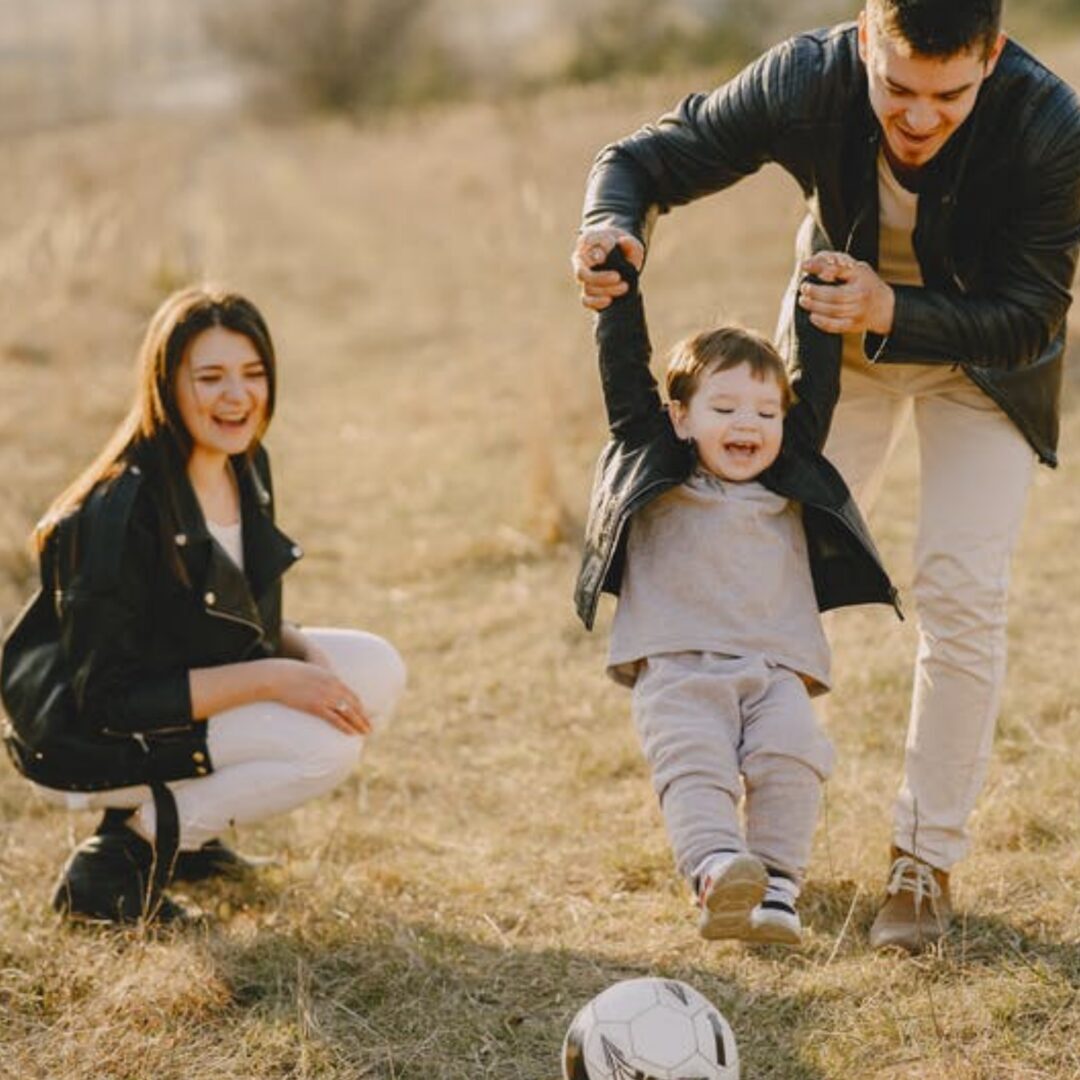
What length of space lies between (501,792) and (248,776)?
115 centimetres

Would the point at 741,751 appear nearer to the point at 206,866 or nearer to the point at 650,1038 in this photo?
the point at 650,1038

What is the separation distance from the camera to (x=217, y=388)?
3953mm

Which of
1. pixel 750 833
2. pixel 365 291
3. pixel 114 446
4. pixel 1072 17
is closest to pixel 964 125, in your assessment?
pixel 750 833

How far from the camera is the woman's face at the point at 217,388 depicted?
396 cm

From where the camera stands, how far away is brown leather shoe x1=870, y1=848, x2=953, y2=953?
3.63 m

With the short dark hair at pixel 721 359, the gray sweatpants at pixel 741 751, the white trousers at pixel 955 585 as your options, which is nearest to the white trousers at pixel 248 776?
the gray sweatpants at pixel 741 751

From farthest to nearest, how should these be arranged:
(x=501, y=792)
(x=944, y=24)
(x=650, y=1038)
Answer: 1. (x=501, y=792)
2. (x=944, y=24)
3. (x=650, y=1038)

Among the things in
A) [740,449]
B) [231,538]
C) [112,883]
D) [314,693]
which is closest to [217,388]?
[231,538]

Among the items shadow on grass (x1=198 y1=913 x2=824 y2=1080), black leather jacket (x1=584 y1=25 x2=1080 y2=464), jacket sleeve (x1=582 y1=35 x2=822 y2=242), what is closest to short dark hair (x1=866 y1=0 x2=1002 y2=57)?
black leather jacket (x1=584 y1=25 x2=1080 y2=464)

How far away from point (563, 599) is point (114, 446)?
2.80 meters

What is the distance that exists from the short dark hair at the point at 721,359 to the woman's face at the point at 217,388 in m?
1.11

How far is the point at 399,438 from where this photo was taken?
924 centimetres

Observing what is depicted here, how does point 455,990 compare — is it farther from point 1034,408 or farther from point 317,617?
point 317,617

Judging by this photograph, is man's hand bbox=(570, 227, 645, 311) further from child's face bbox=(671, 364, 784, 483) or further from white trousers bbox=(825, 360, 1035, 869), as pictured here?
white trousers bbox=(825, 360, 1035, 869)
